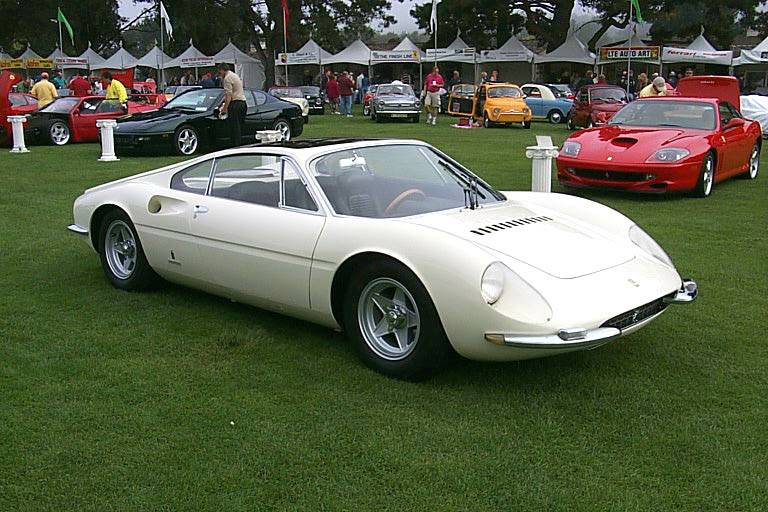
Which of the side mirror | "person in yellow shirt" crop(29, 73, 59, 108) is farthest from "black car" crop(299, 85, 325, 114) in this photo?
the side mirror

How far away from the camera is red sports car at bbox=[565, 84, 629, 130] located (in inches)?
826

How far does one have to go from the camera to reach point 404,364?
13.0 ft

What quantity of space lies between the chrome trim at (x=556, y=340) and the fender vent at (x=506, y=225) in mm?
677

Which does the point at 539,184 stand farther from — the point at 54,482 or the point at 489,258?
the point at 54,482

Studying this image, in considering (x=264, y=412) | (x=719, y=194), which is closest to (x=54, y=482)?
(x=264, y=412)

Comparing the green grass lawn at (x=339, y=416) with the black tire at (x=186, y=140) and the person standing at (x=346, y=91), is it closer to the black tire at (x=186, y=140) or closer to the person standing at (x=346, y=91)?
the black tire at (x=186, y=140)

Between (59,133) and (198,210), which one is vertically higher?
(59,133)

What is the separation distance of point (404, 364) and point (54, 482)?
1682 millimetres

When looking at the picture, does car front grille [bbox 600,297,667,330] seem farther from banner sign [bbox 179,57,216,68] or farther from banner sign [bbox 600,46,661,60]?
banner sign [bbox 179,57,216,68]

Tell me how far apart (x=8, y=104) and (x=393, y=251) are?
53.9 feet

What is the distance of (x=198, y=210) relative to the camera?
5.01 meters

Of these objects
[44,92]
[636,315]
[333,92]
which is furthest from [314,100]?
[636,315]

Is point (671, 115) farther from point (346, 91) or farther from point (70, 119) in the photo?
point (346, 91)

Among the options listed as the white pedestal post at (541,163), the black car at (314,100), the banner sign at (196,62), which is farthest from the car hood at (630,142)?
the banner sign at (196,62)
